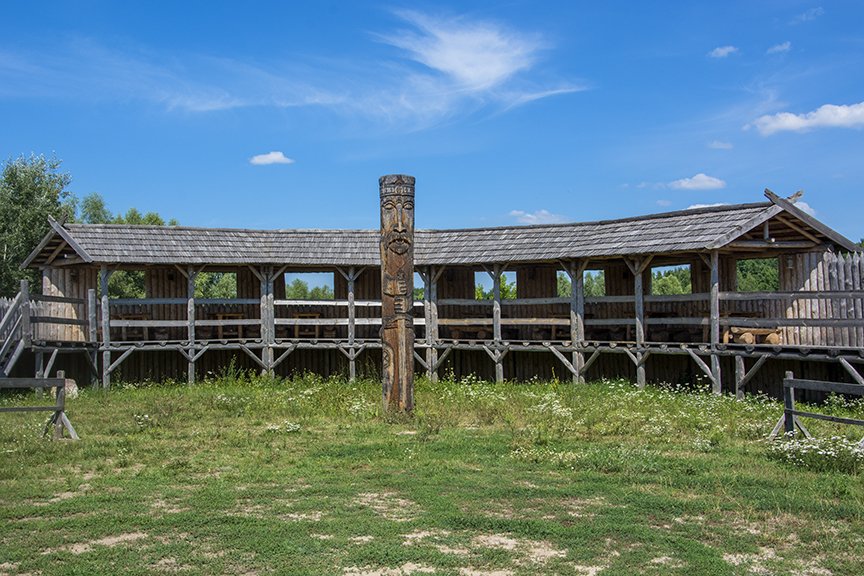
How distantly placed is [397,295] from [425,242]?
9897 mm

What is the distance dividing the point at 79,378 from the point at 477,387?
1152 centimetres

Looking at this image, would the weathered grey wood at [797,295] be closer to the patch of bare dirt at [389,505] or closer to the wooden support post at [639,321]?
the wooden support post at [639,321]

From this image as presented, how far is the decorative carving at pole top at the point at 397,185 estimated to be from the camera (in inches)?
618

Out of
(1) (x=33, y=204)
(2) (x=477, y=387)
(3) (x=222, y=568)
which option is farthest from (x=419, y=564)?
(1) (x=33, y=204)

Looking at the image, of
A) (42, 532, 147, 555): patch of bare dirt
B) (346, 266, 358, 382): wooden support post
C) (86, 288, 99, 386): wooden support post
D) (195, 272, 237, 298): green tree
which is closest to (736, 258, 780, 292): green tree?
(195, 272, 237, 298): green tree

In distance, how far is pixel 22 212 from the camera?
37.6m

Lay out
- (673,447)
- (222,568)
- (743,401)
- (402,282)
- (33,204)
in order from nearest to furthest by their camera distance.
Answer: (222,568) < (673,447) < (402,282) < (743,401) < (33,204)

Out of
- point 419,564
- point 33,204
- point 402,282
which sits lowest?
point 419,564

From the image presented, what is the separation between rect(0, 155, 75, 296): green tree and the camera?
37344 mm

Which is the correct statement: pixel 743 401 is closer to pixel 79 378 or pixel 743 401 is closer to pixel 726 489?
pixel 726 489

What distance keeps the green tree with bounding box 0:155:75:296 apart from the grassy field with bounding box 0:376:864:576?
23.0 meters

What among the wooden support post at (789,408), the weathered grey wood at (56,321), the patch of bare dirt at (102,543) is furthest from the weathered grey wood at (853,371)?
the weathered grey wood at (56,321)

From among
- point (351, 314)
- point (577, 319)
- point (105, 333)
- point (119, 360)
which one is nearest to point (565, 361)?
point (577, 319)

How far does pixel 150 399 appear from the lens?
20.2 metres
